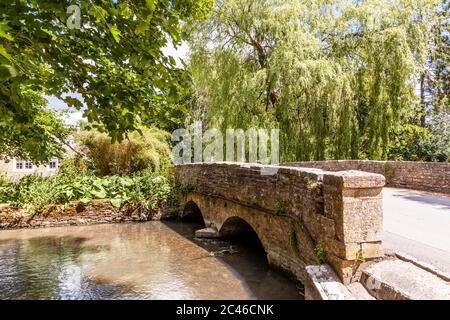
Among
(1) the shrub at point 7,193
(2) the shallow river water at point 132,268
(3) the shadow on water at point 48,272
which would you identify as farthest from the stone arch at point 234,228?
(1) the shrub at point 7,193

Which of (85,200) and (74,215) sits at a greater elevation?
(85,200)

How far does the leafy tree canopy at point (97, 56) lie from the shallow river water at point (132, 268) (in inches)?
139

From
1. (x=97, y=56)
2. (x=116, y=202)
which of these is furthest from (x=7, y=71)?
(x=116, y=202)

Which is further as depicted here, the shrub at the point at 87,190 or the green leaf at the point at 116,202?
the green leaf at the point at 116,202

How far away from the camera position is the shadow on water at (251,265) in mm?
6348

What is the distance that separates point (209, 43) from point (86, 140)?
8659 millimetres

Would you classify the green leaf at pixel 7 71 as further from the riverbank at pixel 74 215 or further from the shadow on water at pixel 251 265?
the riverbank at pixel 74 215

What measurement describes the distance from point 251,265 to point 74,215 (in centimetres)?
883

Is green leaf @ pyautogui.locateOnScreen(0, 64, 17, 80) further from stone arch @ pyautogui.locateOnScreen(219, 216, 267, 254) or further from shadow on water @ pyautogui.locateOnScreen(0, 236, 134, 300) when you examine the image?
stone arch @ pyautogui.locateOnScreen(219, 216, 267, 254)

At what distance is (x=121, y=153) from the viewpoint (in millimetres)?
17984

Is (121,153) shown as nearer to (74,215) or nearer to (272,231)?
(74,215)

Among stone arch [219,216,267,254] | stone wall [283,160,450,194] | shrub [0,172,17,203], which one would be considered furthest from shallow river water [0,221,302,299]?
stone wall [283,160,450,194]

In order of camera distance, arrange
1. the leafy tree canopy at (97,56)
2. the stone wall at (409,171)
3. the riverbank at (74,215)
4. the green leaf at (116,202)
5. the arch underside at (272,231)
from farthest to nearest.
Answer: the green leaf at (116,202) < the riverbank at (74,215) < the stone wall at (409,171) < the arch underside at (272,231) < the leafy tree canopy at (97,56)

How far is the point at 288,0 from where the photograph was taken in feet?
46.4
